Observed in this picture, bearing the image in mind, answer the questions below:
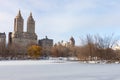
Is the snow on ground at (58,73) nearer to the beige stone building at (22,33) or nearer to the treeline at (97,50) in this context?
the treeline at (97,50)

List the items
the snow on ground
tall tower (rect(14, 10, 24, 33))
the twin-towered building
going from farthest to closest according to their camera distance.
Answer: tall tower (rect(14, 10, 24, 33)) < the twin-towered building < the snow on ground

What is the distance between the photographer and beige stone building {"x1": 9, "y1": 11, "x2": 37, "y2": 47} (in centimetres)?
13635

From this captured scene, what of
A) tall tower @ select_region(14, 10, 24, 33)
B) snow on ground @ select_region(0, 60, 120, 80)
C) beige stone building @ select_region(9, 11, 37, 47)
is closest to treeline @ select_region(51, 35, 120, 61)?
snow on ground @ select_region(0, 60, 120, 80)

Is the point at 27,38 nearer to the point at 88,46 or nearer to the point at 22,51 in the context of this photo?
the point at 22,51

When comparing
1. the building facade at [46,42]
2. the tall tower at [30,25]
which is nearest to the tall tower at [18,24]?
the tall tower at [30,25]

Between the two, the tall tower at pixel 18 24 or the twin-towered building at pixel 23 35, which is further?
the tall tower at pixel 18 24

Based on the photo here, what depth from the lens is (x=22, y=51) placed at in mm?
95312

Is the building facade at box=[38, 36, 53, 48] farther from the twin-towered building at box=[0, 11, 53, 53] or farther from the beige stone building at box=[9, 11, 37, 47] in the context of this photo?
the beige stone building at box=[9, 11, 37, 47]

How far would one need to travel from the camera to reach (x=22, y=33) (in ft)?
478

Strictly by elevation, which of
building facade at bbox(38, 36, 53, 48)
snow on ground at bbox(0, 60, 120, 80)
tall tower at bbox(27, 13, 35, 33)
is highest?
tall tower at bbox(27, 13, 35, 33)

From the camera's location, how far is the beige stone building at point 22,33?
13635 centimetres

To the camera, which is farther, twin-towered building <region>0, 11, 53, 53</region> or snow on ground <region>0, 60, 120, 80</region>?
twin-towered building <region>0, 11, 53, 53</region>

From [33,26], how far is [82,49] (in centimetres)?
10759

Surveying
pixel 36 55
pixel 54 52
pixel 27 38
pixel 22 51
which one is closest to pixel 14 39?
pixel 27 38
